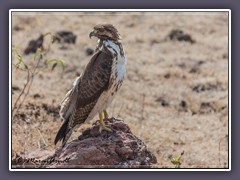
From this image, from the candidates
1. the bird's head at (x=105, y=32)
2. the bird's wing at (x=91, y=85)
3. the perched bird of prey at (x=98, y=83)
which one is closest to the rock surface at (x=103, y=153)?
the perched bird of prey at (x=98, y=83)

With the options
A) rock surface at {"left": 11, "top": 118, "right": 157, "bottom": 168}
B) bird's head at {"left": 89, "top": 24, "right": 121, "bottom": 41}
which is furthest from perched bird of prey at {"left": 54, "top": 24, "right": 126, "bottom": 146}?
rock surface at {"left": 11, "top": 118, "right": 157, "bottom": 168}

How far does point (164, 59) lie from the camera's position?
1596cm

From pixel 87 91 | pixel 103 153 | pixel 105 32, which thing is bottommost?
pixel 103 153

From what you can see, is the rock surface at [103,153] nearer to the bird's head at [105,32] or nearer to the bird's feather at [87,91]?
the bird's feather at [87,91]

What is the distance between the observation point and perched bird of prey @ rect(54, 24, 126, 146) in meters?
6.68

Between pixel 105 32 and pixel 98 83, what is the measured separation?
550mm

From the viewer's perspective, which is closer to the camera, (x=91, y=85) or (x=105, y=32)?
(x=105, y=32)

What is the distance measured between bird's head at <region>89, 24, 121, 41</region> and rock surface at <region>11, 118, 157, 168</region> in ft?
3.27

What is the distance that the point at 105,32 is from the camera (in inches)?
261

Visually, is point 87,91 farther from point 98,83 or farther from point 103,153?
point 103,153

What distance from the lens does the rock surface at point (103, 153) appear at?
6.62 meters

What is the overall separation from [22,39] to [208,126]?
6.74 meters

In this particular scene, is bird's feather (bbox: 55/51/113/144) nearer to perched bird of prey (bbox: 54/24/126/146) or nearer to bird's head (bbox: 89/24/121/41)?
perched bird of prey (bbox: 54/24/126/146)

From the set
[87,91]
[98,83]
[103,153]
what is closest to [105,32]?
[98,83]
